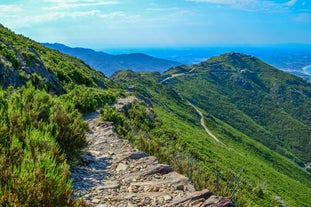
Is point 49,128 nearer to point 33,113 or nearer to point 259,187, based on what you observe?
point 33,113

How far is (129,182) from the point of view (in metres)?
7.76

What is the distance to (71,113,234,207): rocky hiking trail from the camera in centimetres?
639

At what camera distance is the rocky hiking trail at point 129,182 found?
6387mm

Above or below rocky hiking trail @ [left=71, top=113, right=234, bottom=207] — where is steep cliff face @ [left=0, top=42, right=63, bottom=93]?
above

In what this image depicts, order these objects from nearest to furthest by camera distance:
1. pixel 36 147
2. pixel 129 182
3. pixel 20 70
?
pixel 36 147 < pixel 129 182 < pixel 20 70

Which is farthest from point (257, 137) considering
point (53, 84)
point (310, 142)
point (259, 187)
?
point (53, 84)

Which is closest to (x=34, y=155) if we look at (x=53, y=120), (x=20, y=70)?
(x=53, y=120)

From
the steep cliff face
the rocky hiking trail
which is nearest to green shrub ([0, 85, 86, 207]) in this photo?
the rocky hiking trail

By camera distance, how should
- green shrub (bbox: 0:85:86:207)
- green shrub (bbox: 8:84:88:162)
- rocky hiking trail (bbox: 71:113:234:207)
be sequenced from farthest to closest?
1. green shrub (bbox: 8:84:88:162)
2. rocky hiking trail (bbox: 71:113:234:207)
3. green shrub (bbox: 0:85:86:207)

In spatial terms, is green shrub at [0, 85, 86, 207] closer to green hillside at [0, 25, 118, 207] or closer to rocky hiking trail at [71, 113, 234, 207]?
green hillside at [0, 25, 118, 207]

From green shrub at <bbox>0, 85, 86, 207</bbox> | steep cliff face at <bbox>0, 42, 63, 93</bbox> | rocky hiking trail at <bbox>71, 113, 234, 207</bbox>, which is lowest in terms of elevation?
rocky hiking trail at <bbox>71, 113, 234, 207</bbox>

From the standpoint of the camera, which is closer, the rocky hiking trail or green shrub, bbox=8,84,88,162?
the rocky hiking trail

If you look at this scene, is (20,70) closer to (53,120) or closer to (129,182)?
(53,120)

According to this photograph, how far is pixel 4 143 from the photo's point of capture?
20.3 ft
